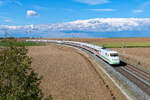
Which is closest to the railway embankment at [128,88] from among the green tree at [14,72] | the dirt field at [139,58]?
the dirt field at [139,58]

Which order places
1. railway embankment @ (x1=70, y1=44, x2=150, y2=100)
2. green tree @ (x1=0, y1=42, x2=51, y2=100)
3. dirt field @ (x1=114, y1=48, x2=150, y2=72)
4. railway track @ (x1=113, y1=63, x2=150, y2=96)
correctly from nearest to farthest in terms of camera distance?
green tree @ (x1=0, y1=42, x2=51, y2=100) < railway embankment @ (x1=70, y1=44, x2=150, y2=100) < railway track @ (x1=113, y1=63, x2=150, y2=96) < dirt field @ (x1=114, y1=48, x2=150, y2=72)

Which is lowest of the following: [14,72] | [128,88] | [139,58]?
[128,88]

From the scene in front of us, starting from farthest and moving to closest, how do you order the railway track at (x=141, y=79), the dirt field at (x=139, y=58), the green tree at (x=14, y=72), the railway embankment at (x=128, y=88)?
1. the dirt field at (x=139, y=58)
2. the railway track at (x=141, y=79)
3. the railway embankment at (x=128, y=88)
4. the green tree at (x=14, y=72)

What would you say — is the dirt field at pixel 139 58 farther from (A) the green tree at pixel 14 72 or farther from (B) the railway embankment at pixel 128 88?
(A) the green tree at pixel 14 72

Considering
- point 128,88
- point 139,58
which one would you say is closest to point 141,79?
point 128,88

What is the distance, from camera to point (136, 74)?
108 feet

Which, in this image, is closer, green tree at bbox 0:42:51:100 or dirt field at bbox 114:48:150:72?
green tree at bbox 0:42:51:100

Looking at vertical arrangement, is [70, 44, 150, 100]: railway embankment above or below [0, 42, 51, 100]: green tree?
below

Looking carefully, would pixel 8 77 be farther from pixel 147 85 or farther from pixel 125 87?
pixel 147 85

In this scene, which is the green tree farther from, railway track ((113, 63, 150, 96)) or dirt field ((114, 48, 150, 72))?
dirt field ((114, 48, 150, 72))

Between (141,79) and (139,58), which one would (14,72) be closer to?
(141,79)

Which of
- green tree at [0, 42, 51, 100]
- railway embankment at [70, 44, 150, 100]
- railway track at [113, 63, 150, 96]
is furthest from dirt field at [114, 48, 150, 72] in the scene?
green tree at [0, 42, 51, 100]

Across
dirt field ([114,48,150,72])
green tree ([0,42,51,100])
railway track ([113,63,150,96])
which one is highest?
green tree ([0,42,51,100])

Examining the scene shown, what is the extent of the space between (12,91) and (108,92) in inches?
677
